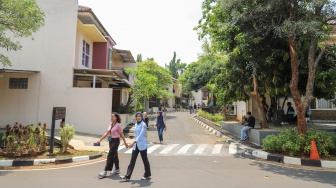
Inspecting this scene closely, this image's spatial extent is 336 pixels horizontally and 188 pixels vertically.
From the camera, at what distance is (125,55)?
24.4m

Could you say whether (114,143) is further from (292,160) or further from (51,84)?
(51,84)

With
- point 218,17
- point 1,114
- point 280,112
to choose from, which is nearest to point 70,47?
point 1,114

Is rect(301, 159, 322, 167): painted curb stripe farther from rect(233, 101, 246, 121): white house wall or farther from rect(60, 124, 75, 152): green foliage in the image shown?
rect(233, 101, 246, 121): white house wall

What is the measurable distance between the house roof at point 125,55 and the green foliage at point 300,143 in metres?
16.8

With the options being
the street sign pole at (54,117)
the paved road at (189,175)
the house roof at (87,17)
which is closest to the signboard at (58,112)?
the street sign pole at (54,117)

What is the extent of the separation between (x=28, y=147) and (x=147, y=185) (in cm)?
552

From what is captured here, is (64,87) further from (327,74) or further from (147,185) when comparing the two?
(327,74)

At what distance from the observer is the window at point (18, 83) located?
14.0 meters

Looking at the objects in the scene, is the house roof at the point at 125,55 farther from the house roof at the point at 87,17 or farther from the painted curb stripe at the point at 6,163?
the painted curb stripe at the point at 6,163

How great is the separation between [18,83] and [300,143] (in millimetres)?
14900

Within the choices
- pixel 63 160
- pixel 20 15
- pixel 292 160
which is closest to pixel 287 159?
pixel 292 160

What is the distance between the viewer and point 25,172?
6.77 m

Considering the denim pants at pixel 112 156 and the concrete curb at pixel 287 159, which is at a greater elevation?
the denim pants at pixel 112 156

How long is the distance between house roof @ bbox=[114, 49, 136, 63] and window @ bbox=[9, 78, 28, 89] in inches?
382
